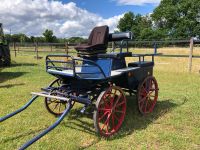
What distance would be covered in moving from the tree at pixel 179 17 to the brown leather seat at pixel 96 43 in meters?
54.9

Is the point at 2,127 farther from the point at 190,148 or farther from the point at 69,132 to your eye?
the point at 190,148

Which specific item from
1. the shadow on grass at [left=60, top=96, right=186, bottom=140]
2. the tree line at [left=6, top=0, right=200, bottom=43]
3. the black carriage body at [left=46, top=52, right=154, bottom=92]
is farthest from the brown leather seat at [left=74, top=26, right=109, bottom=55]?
the tree line at [left=6, top=0, right=200, bottom=43]

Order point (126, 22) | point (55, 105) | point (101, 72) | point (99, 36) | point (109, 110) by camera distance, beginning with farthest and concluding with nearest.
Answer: point (126, 22), point (55, 105), point (99, 36), point (109, 110), point (101, 72)

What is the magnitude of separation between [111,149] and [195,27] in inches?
2259

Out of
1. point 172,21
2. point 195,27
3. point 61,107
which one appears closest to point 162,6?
point 172,21

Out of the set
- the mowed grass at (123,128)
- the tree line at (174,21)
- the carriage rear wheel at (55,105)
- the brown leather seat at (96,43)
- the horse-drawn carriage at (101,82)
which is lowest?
the mowed grass at (123,128)

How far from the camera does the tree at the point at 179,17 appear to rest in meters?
56.9

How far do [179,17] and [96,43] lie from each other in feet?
193

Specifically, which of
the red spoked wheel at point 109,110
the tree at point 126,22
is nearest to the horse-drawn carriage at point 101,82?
the red spoked wheel at point 109,110

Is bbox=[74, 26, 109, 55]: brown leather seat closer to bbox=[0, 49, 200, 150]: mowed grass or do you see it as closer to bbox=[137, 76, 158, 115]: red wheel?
bbox=[137, 76, 158, 115]: red wheel

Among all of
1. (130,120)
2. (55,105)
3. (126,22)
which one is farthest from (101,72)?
(126,22)

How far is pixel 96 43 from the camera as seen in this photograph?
189 inches

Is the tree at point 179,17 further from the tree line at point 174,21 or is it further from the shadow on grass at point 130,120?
the shadow on grass at point 130,120

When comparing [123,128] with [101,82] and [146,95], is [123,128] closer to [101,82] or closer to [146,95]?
[101,82]
